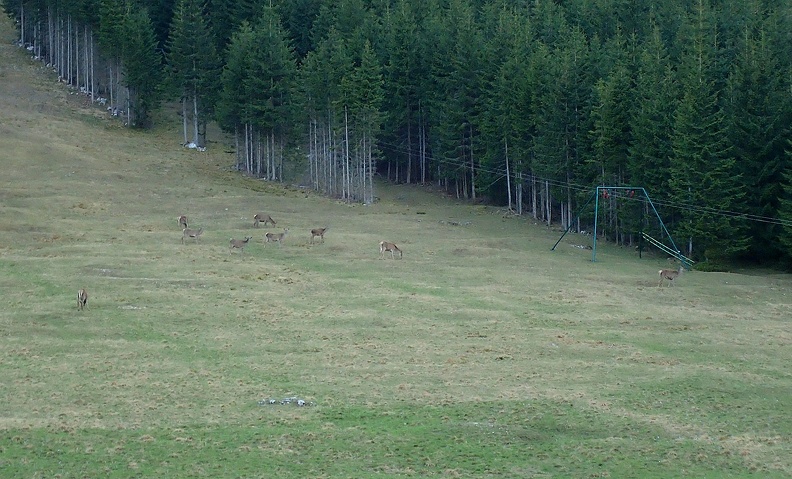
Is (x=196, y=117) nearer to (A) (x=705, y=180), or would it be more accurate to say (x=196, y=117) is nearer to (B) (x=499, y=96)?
(B) (x=499, y=96)

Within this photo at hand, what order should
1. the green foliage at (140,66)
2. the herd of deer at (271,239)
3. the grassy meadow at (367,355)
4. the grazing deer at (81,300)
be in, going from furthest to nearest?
the green foliage at (140,66) → the herd of deer at (271,239) → the grazing deer at (81,300) → the grassy meadow at (367,355)

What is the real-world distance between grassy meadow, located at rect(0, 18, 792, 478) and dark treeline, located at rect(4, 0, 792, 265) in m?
6.64

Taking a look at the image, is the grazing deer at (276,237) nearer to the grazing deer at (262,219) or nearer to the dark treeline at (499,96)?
the grazing deer at (262,219)

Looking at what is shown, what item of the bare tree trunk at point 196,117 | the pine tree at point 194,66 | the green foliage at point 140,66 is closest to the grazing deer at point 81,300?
the pine tree at point 194,66

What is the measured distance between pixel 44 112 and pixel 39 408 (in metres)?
76.2

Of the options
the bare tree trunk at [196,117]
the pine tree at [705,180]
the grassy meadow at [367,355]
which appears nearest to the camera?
the grassy meadow at [367,355]

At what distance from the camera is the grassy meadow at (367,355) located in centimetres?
2228

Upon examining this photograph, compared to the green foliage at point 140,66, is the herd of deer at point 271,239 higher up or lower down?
lower down

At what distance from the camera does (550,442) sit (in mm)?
23469

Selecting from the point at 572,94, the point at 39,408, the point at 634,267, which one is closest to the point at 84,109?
the point at 572,94

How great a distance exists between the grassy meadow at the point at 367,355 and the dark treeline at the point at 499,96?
6.64 m

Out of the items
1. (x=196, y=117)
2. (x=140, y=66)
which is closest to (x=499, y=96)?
(x=196, y=117)

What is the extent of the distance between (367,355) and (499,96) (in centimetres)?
4939

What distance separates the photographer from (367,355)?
104 feet
